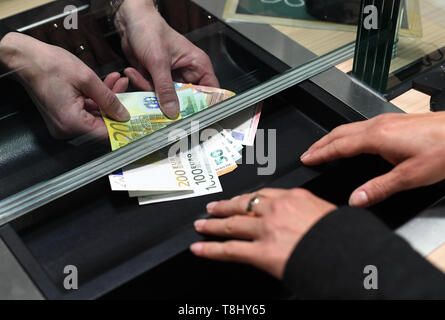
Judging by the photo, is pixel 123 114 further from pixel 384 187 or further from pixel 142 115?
pixel 384 187

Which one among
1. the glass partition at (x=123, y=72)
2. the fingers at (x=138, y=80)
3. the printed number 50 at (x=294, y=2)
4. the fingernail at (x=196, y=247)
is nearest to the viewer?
the fingernail at (x=196, y=247)

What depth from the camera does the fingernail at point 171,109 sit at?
3.34ft

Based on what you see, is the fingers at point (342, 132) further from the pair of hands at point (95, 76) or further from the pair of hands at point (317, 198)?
the pair of hands at point (95, 76)

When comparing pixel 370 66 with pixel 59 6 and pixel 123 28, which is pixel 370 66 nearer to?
pixel 123 28

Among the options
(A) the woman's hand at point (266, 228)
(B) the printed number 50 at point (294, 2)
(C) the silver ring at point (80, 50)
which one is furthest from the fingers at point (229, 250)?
(B) the printed number 50 at point (294, 2)

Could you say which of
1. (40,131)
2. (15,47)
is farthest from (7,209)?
(15,47)

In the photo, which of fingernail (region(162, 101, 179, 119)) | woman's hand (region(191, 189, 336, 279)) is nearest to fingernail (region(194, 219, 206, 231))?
woman's hand (region(191, 189, 336, 279))

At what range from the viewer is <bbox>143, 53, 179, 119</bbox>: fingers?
1.02 meters

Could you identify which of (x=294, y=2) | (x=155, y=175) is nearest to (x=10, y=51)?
(x=155, y=175)

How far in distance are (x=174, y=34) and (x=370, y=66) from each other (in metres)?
0.46

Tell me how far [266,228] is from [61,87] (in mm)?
482

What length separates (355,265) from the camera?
0.70 m

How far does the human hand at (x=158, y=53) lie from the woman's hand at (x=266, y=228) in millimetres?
308

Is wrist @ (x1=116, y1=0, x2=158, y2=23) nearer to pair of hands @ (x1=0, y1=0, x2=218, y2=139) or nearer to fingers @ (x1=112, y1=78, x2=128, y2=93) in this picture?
pair of hands @ (x1=0, y1=0, x2=218, y2=139)
